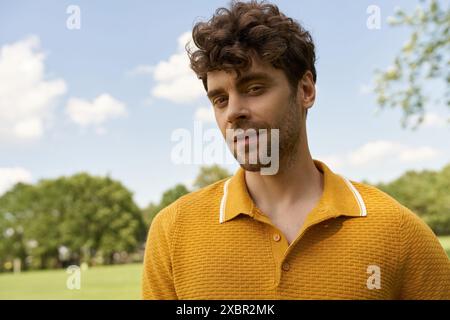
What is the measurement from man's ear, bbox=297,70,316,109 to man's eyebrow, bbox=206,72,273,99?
24 cm

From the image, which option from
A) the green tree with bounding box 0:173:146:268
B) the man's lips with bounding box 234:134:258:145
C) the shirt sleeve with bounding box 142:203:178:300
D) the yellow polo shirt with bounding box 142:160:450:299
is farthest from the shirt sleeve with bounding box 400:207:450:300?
the green tree with bounding box 0:173:146:268

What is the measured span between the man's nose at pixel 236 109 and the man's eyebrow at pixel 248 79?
0.21 feet

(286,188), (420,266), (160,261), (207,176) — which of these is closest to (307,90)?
(286,188)

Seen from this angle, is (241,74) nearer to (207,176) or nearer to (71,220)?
(207,176)

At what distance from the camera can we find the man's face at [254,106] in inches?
78.5

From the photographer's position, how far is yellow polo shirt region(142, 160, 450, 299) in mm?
1924

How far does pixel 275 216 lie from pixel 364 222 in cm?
38

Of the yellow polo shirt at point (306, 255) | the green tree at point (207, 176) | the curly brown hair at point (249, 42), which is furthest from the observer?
the green tree at point (207, 176)

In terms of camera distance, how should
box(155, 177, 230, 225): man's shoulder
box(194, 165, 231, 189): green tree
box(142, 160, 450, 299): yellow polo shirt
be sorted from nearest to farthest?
1. box(142, 160, 450, 299): yellow polo shirt
2. box(155, 177, 230, 225): man's shoulder
3. box(194, 165, 231, 189): green tree

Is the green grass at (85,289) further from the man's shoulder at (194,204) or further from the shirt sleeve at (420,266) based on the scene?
the shirt sleeve at (420,266)

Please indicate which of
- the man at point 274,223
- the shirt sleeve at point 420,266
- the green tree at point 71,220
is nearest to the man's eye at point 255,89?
the man at point 274,223

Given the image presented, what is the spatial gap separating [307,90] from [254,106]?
404 mm

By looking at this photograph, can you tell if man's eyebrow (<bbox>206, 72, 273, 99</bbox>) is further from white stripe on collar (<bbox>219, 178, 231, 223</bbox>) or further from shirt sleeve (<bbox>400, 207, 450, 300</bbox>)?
shirt sleeve (<bbox>400, 207, 450, 300</bbox>)
